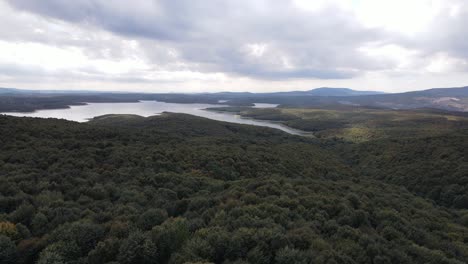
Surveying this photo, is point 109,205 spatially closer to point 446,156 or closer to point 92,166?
point 92,166

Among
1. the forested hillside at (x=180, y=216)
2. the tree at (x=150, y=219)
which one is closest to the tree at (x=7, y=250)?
the forested hillside at (x=180, y=216)

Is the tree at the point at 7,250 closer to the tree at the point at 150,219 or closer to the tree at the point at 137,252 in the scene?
the tree at the point at 137,252

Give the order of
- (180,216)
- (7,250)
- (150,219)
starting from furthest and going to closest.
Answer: (180,216) → (150,219) → (7,250)

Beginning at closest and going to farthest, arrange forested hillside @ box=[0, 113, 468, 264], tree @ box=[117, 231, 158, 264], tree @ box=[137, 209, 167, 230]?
1. tree @ box=[117, 231, 158, 264]
2. forested hillside @ box=[0, 113, 468, 264]
3. tree @ box=[137, 209, 167, 230]

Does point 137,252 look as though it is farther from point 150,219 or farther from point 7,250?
point 7,250

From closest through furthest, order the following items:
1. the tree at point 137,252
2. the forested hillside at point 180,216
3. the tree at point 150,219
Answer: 1. the tree at point 137,252
2. the forested hillside at point 180,216
3. the tree at point 150,219

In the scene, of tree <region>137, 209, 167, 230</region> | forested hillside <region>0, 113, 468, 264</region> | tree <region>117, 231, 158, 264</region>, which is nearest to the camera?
tree <region>117, 231, 158, 264</region>

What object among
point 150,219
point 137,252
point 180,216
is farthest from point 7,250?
point 180,216

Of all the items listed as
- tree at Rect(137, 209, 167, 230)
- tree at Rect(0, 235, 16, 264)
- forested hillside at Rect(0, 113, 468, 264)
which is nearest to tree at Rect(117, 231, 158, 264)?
forested hillside at Rect(0, 113, 468, 264)

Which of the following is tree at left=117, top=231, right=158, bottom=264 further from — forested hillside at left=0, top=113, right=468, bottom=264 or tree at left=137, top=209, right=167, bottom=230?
tree at left=137, top=209, right=167, bottom=230

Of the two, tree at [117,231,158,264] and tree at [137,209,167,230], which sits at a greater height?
tree at [117,231,158,264]

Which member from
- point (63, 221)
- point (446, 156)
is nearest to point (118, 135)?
point (63, 221)
